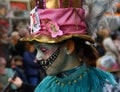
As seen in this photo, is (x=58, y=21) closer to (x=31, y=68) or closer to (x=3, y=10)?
(x=31, y=68)

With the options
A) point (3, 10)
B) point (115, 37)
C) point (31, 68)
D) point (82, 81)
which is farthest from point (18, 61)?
point (82, 81)

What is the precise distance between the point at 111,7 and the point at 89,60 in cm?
38

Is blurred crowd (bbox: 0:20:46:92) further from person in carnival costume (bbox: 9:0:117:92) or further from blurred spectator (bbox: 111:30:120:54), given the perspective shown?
person in carnival costume (bbox: 9:0:117:92)

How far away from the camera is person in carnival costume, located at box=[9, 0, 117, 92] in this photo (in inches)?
99.4

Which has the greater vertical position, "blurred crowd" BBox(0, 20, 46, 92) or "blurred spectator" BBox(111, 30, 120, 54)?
"blurred spectator" BBox(111, 30, 120, 54)

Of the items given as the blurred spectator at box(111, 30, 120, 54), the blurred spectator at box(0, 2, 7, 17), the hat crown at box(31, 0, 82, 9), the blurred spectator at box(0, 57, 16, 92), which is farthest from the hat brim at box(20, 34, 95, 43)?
the blurred spectator at box(0, 2, 7, 17)

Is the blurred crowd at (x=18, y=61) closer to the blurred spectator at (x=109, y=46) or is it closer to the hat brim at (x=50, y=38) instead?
the blurred spectator at (x=109, y=46)

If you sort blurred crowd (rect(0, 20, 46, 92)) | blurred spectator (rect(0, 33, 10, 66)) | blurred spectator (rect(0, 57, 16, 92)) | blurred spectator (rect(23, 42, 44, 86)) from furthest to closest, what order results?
1. blurred spectator (rect(23, 42, 44, 86))
2. blurred spectator (rect(0, 33, 10, 66))
3. blurred crowd (rect(0, 20, 46, 92))
4. blurred spectator (rect(0, 57, 16, 92))

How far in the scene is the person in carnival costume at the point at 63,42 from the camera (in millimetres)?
2525

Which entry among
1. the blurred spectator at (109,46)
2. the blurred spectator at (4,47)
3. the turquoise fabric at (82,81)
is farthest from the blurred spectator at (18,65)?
the turquoise fabric at (82,81)

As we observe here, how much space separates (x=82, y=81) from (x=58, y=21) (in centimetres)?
41

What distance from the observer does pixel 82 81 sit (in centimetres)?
258

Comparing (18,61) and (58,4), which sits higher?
(58,4)

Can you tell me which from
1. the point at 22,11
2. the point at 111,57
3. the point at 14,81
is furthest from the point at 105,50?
the point at 22,11
